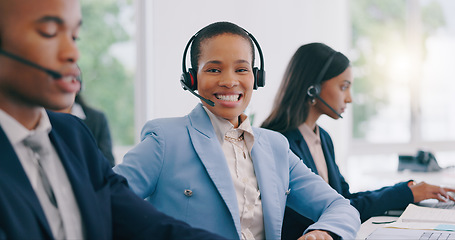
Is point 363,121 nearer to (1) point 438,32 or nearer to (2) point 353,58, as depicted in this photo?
(2) point 353,58

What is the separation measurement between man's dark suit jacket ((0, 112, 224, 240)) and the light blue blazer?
9.4 inches

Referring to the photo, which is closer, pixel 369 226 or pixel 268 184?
pixel 268 184

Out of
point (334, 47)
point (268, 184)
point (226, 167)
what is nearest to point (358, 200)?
point (268, 184)

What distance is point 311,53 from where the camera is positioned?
2018 millimetres

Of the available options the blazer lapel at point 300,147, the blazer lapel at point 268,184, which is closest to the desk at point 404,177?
A: the blazer lapel at point 300,147

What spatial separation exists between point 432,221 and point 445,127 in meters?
3.76

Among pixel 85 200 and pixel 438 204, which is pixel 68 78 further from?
pixel 438 204

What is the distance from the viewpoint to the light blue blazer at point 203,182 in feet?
3.98

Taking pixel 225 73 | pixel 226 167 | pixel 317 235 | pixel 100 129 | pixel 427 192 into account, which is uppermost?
pixel 225 73

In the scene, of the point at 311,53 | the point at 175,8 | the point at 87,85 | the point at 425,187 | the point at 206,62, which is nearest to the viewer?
the point at 206,62

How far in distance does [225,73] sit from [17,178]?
72 cm

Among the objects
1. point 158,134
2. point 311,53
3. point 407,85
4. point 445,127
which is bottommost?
point 445,127

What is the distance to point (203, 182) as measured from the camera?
1.24 m

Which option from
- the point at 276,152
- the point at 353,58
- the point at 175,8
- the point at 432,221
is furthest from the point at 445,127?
the point at 276,152
